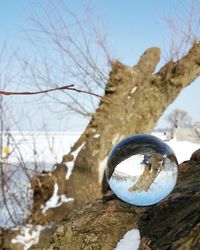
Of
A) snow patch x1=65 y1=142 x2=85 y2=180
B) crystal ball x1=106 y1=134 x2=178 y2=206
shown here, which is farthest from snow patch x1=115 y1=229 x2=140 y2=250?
snow patch x1=65 y1=142 x2=85 y2=180

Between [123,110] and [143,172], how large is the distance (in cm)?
567

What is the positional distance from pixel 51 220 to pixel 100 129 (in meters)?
1.89

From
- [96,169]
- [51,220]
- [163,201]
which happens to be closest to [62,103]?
[96,169]

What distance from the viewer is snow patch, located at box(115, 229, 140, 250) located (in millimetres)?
1593

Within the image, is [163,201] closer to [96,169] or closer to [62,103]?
[96,169]

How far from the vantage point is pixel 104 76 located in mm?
7492

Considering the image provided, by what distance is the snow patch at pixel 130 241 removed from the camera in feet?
5.23

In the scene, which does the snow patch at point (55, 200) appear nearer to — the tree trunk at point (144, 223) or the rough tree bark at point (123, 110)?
the rough tree bark at point (123, 110)

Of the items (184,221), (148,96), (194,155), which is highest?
(148,96)

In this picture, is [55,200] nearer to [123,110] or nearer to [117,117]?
[117,117]

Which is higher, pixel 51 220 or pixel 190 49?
pixel 190 49

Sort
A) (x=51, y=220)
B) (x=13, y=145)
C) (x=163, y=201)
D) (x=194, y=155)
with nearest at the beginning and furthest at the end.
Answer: (x=163, y=201) → (x=194, y=155) → (x=51, y=220) → (x=13, y=145)

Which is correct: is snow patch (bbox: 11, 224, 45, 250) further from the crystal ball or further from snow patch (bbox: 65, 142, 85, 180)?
the crystal ball

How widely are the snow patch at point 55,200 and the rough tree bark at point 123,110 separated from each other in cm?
10
